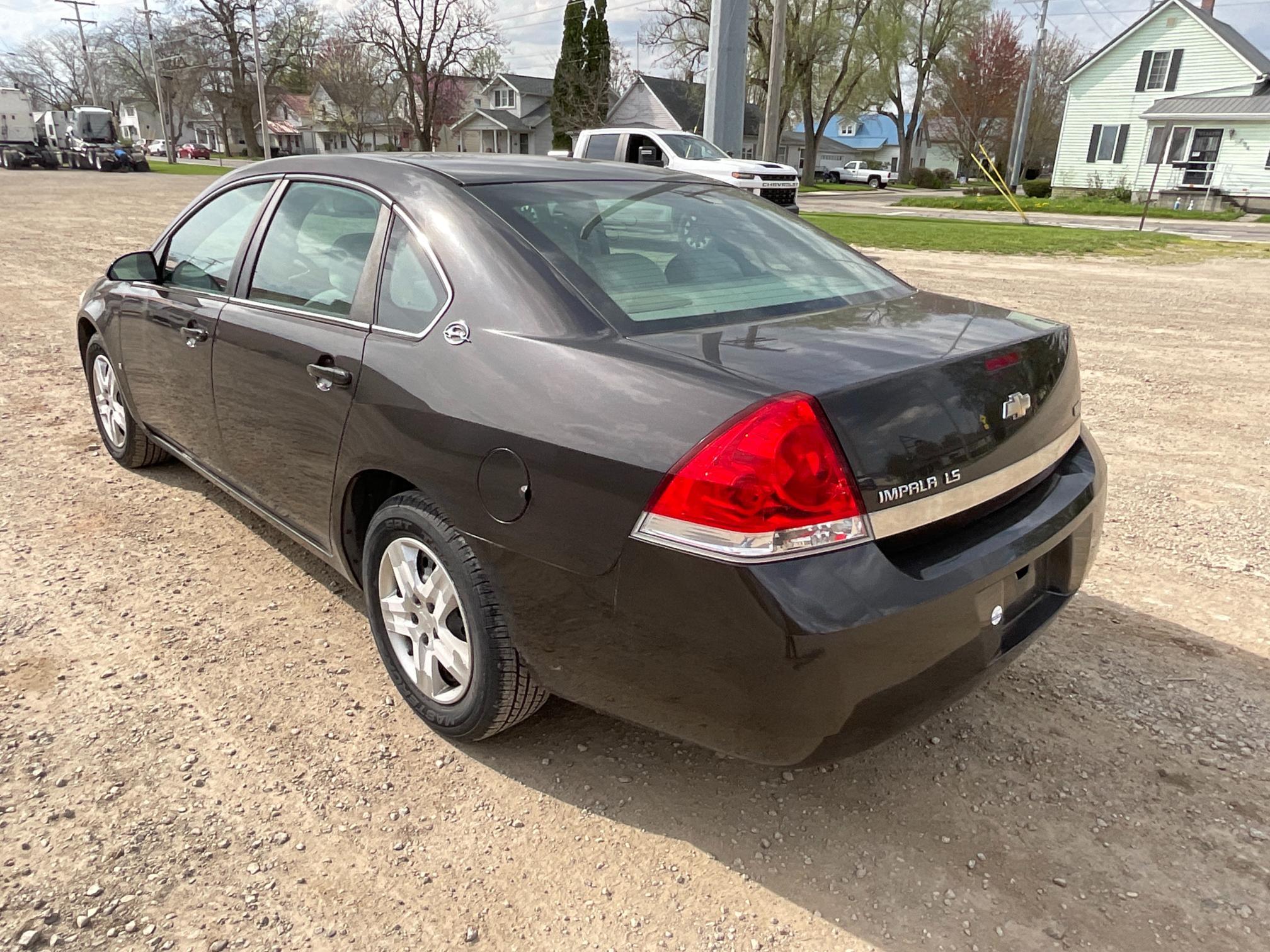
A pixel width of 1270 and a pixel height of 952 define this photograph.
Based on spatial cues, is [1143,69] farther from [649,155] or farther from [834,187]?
[649,155]

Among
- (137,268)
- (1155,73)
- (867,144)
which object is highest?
(1155,73)

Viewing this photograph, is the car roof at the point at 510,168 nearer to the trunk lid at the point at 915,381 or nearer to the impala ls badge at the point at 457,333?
the impala ls badge at the point at 457,333

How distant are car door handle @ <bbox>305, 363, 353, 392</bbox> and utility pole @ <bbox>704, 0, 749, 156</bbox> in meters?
13.4

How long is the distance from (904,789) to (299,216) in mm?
2690

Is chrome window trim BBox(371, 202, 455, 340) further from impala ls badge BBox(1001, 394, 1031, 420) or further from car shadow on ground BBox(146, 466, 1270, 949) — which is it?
impala ls badge BBox(1001, 394, 1031, 420)

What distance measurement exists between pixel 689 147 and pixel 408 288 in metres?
18.3

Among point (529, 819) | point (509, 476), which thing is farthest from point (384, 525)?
point (529, 819)

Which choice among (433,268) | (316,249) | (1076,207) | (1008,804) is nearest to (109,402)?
(316,249)

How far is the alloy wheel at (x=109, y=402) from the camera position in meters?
4.53

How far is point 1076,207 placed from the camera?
31.9 metres

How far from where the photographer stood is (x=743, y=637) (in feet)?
6.12

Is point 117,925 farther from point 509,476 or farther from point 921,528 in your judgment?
point 921,528

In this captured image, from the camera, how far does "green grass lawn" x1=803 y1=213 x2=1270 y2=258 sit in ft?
54.1

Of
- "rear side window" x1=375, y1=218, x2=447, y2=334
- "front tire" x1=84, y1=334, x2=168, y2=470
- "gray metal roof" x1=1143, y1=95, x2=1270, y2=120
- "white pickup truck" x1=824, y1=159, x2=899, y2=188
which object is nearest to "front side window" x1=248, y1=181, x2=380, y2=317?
"rear side window" x1=375, y1=218, x2=447, y2=334
